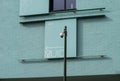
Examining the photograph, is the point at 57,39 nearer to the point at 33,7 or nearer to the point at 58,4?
the point at 58,4

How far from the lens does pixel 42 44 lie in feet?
86.4

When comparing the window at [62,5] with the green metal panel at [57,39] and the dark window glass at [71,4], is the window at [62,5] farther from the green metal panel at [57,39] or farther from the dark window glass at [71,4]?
the green metal panel at [57,39]

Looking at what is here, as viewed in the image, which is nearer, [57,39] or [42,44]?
[57,39]

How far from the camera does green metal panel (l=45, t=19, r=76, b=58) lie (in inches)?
1009

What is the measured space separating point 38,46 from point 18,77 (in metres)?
1.88

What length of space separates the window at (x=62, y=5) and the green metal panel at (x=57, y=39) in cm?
86

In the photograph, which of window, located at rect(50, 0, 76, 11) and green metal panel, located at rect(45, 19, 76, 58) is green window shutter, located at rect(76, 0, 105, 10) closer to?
window, located at rect(50, 0, 76, 11)

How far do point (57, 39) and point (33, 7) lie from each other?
2.23m

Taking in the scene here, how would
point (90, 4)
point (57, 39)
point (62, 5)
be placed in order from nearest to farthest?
1. point (90, 4)
2. point (57, 39)
3. point (62, 5)

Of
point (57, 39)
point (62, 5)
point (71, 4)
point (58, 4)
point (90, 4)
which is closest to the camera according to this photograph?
point (90, 4)

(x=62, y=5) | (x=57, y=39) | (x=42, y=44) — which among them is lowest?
(x=42, y=44)

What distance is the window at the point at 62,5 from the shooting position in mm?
26438

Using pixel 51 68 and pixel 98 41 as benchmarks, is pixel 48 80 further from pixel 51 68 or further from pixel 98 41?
pixel 98 41

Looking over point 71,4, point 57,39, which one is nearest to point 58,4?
point 71,4
